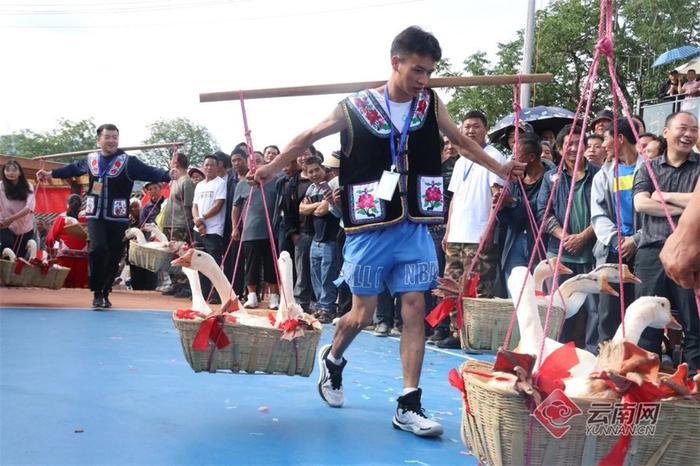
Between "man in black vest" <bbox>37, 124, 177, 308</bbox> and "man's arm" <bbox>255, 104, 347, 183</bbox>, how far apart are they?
461 cm

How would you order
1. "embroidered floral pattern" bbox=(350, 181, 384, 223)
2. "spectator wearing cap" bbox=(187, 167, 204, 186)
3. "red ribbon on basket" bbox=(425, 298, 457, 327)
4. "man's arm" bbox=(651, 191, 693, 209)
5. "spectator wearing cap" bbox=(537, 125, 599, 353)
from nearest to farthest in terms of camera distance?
"embroidered floral pattern" bbox=(350, 181, 384, 223) → "red ribbon on basket" bbox=(425, 298, 457, 327) → "man's arm" bbox=(651, 191, 693, 209) → "spectator wearing cap" bbox=(537, 125, 599, 353) → "spectator wearing cap" bbox=(187, 167, 204, 186)

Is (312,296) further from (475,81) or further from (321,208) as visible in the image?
(475,81)

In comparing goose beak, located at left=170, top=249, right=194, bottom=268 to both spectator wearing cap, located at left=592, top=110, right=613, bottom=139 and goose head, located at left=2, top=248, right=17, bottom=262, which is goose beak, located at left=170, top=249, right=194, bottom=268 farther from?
goose head, located at left=2, top=248, right=17, bottom=262

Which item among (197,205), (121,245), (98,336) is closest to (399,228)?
(98,336)

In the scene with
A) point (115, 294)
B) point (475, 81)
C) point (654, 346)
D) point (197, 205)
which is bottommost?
point (115, 294)

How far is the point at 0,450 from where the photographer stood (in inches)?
137

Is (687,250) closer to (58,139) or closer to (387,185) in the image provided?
(387,185)

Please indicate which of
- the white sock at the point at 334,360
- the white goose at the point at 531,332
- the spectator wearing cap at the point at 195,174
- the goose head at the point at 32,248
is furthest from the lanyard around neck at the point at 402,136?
the spectator wearing cap at the point at 195,174

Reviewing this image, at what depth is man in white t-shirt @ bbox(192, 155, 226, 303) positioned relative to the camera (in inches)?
404

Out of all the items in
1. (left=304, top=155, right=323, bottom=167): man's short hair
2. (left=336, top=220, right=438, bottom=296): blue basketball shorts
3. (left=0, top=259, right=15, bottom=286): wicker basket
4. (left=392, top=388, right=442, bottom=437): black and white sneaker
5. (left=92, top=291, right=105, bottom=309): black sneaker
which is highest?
(left=304, top=155, right=323, bottom=167): man's short hair

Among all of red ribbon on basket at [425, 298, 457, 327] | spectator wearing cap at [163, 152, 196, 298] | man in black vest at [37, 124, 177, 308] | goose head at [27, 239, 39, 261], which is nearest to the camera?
red ribbon on basket at [425, 298, 457, 327]

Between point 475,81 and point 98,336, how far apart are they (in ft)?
14.0

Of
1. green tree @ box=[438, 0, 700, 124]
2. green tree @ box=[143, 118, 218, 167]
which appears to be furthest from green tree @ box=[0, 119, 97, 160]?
green tree @ box=[438, 0, 700, 124]

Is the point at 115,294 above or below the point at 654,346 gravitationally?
below
